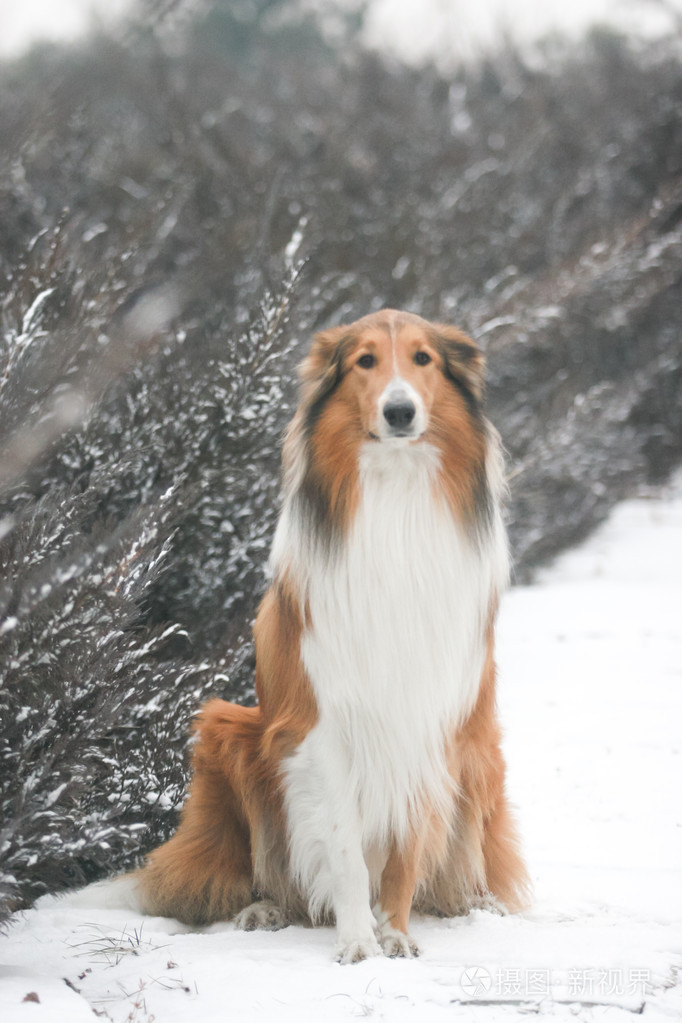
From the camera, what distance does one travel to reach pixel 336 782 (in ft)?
9.10

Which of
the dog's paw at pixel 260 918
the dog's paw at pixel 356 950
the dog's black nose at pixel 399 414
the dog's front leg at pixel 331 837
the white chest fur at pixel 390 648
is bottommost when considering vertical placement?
the dog's paw at pixel 356 950

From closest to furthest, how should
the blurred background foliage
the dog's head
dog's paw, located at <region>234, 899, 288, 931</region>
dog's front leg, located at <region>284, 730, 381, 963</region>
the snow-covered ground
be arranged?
the snow-covered ground → the blurred background foliage → dog's front leg, located at <region>284, 730, 381, 963</region> → the dog's head → dog's paw, located at <region>234, 899, 288, 931</region>

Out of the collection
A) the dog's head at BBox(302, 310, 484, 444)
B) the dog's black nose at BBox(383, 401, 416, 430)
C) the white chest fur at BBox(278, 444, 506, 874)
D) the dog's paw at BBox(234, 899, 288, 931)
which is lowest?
the dog's paw at BBox(234, 899, 288, 931)

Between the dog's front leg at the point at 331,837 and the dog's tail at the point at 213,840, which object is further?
the dog's tail at the point at 213,840

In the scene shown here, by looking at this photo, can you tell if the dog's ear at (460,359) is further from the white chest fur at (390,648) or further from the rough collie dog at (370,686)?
the white chest fur at (390,648)

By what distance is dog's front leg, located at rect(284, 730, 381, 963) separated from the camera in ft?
8.84

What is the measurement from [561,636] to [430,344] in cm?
402

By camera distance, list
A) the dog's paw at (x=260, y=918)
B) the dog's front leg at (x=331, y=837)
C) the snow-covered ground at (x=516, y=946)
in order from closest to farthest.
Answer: the snow-covered ground at (x=516, y=946)
the dog's front leg at (x=331, y=837)
the dog's paw at (x=260, y=918)

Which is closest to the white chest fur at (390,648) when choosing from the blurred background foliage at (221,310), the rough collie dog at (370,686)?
the rough collie dog at (370,686)

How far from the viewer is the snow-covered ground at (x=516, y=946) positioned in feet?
7.56

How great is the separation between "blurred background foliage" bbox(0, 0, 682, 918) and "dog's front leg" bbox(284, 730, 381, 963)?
56 centimetres

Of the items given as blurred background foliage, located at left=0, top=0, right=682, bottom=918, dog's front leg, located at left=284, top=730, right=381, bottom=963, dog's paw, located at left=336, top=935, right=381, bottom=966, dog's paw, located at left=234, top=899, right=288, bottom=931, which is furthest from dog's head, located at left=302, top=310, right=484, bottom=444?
dog's paw, located at left=234, top=899, right=288, bottom=931

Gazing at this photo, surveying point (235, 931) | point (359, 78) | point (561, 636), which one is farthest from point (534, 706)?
point (359, 78)

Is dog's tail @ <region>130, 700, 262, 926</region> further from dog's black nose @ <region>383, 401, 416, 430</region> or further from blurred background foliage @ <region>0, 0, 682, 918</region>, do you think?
dog's black nose @ <region>383, 401, 416, 430</region>
